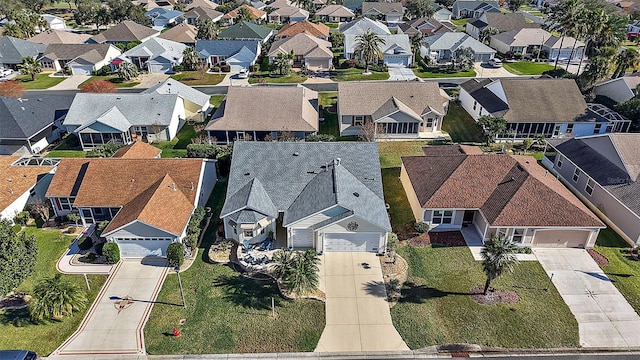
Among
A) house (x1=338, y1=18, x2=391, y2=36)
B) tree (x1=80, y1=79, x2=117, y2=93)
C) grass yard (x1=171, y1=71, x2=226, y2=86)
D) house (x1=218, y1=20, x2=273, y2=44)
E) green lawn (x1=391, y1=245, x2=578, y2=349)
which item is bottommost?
grass yard (x1=171, y1=71, x2=226, y2=86)

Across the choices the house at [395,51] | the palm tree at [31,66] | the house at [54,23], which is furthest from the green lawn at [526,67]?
the house at [54,23]

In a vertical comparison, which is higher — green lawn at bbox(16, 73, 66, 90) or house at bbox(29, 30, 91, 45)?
house at bbox(29, 30, 91, 45)

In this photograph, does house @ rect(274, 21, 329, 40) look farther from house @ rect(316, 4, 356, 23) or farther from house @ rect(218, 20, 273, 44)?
house @ rect(316, 4, 356, 23)

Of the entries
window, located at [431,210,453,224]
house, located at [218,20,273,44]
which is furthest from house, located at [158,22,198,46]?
window, located at [431,210,453,224]

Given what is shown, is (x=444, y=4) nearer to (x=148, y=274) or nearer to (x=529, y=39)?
(x=529, y=39)

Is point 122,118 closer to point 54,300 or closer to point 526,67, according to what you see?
point 54,300

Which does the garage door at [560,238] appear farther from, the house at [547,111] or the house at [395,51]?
the house at [395,51]
